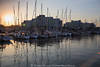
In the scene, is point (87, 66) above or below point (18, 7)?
below

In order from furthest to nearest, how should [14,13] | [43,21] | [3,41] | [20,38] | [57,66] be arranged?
[43,21] < [14,13] < [20,38] < [3,41] < [57,66]

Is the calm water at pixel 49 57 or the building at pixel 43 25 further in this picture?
the building at pixel 43 25

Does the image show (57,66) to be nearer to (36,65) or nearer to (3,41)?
(36,65)

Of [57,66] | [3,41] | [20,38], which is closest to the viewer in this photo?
[57,66]

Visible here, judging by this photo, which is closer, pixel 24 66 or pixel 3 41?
pixel 24 66

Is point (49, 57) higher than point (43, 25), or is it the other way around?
point (43, 25)

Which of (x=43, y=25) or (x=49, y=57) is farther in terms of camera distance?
(x=43, y=25)

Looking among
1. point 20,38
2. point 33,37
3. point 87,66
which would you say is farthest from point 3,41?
point 87,66

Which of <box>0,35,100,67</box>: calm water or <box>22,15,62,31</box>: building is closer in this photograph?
<box>0,35,100,67</box>: calm water

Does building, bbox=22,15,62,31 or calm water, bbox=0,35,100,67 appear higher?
building, bbox=22,15,62,31

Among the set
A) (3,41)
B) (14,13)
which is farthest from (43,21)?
(3,41)

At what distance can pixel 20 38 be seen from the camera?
42719 mm

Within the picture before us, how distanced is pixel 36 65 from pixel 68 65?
346 cm

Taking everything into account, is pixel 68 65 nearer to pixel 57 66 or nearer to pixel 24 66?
pixel 57 66
